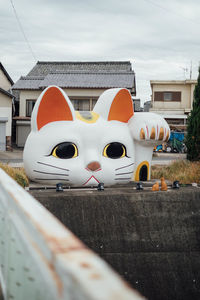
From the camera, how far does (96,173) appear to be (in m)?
8.41

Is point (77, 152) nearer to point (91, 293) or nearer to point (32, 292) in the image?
point (32, 292)

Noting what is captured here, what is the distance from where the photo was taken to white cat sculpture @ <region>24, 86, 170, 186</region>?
8203 millimetres

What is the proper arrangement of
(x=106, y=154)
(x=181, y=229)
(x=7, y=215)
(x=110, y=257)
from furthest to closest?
(x=106, y=154)
(x=181, y=229)
(x=110, y=257)
(x=7, y=215)

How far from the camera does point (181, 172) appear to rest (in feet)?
36.2

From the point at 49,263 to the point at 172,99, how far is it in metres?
29.5

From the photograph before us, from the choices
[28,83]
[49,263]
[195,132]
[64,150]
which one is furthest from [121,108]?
[28,83]

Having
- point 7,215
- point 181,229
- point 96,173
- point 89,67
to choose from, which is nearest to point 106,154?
point 96,173

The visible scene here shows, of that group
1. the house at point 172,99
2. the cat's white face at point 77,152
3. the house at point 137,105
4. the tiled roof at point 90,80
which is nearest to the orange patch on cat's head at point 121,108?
the cat's white face at point 77,152

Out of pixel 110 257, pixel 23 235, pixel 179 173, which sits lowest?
pixel 110 257

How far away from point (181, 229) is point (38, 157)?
10.8ft

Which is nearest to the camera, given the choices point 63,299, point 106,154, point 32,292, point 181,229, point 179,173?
point 63,299

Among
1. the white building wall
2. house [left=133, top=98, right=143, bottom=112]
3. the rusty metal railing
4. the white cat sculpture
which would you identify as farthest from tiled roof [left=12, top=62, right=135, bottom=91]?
the rusty metal railing

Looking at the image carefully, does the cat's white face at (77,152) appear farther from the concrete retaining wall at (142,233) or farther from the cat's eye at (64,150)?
the concrete retaining wall at (142,233)

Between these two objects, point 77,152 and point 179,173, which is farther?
point 179,173
